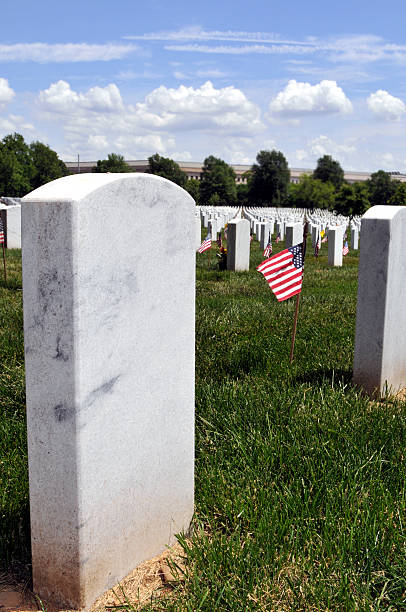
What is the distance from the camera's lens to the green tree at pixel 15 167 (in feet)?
290

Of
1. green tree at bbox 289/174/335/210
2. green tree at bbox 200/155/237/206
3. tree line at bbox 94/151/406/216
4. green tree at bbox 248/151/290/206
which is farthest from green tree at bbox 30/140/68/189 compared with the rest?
green tree at bbox 289/174/335/210

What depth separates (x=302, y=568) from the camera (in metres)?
2.43

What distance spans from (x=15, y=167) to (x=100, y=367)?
309ft

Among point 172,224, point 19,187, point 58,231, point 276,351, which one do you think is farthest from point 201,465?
point 19,187

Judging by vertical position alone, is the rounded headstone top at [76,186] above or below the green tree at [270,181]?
below

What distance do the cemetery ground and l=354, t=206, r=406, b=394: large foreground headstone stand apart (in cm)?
22

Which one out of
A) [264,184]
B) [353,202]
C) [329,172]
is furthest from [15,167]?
[329,172]

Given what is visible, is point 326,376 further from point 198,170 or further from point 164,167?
point 198,170

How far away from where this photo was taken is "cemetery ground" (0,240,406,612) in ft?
7.64

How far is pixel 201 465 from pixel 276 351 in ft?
8.08

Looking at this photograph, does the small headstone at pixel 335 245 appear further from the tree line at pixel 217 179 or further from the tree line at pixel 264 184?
the tree line at pixel 264 184

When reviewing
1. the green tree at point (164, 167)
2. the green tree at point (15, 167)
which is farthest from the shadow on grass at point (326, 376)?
the green tree at point (164, 167)

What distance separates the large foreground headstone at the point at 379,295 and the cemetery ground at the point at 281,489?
0.71 feet

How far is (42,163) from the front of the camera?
100 m
